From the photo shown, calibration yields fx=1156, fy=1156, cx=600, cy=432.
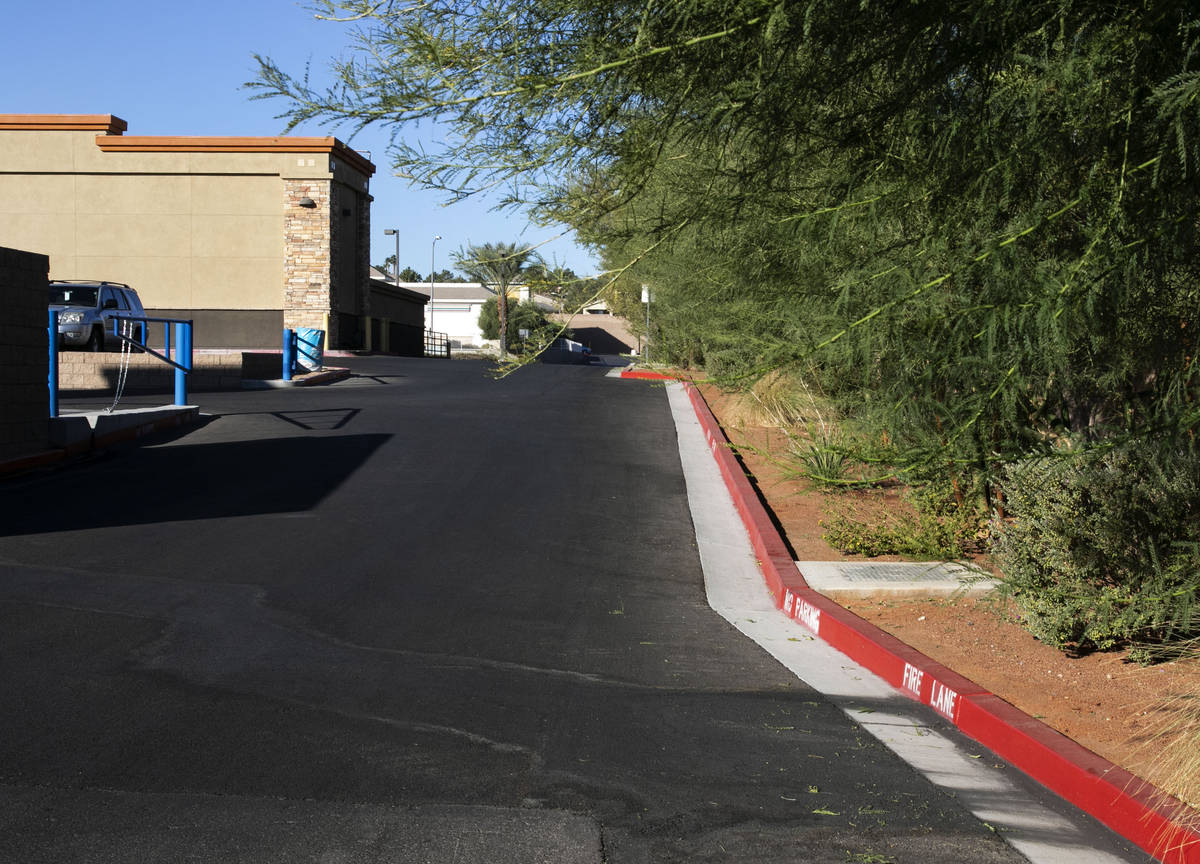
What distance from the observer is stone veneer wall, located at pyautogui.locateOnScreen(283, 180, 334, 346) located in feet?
146

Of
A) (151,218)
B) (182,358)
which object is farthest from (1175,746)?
(151,218)

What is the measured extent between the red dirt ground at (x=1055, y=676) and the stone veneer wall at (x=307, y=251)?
38845mm

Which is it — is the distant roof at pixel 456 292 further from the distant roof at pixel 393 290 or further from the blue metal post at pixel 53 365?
the blue metal post at pixel 53 365

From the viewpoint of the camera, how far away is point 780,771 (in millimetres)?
5133

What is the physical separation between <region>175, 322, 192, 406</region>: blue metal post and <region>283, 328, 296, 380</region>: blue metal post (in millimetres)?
5955

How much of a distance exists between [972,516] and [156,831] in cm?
869

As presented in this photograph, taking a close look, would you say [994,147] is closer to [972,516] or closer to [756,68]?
[756,68]

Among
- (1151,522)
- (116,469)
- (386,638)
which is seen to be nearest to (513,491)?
(116,469)

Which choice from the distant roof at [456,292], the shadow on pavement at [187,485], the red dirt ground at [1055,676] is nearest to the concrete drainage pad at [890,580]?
the red dirt ground at [1055,676]

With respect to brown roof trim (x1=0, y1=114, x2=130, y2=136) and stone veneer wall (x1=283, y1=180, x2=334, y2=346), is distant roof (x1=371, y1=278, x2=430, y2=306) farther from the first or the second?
brown roof trim (x1=0, y1=114, x2=130, y2=136)

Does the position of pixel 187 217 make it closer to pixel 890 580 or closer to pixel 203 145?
pixel 203 145

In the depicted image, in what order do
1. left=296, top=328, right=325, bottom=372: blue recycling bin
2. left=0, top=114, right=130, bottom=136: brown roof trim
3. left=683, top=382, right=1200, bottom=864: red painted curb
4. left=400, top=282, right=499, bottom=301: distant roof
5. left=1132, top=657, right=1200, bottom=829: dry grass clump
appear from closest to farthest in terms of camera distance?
left=683, top=382, right=1200, bottom=864: red painted curb
left=1132, top=657, right=1200, bottom=829: dry grass clump
left=296, top=328, right=325, bottom=372: blue recycling bin
left=0, top=114, right=130, bottom=136: brown roof trim
left=400, top=282, right=499, bottom=301: distant roof

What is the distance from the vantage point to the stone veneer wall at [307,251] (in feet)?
146

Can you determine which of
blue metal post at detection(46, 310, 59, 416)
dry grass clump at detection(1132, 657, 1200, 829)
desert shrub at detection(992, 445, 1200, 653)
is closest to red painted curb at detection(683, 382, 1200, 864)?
dry grass clump at detection(1132, 657, 1200, 829)
